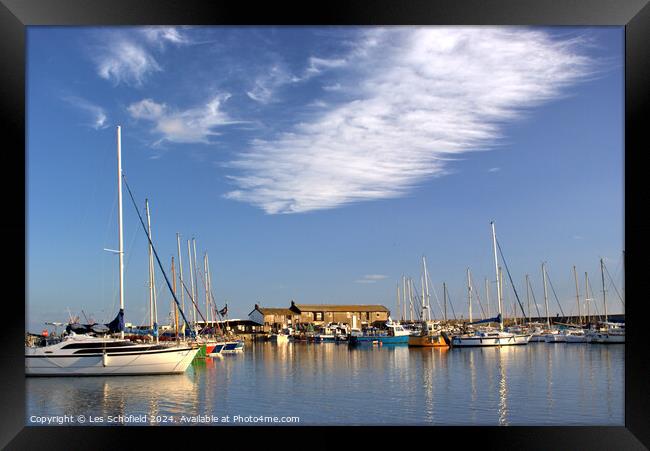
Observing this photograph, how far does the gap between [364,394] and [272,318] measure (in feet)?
110

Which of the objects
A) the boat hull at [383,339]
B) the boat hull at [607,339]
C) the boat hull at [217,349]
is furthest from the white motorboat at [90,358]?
the boat hull at [607,339]

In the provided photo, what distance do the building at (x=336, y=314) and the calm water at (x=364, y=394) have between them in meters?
27.5

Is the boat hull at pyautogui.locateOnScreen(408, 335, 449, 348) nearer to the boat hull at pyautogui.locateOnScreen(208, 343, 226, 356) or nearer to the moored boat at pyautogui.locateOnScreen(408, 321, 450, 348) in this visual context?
the moored boat at pyautogui.locateOnScreen(408, 321, 450, 348)

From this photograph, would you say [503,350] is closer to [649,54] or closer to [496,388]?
[496,388]

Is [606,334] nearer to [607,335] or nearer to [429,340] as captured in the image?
[607,335]

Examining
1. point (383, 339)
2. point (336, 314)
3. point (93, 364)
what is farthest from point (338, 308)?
point (93, 364)

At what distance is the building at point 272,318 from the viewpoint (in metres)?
44.8

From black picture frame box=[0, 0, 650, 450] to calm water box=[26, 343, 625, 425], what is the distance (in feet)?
9.44

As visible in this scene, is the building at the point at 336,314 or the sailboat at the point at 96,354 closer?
the sailboat at the point at 96,354

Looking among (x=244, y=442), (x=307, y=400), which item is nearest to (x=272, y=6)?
(x=244, y=442)

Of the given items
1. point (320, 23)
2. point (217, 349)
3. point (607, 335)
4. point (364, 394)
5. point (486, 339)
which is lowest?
point (607, 335)

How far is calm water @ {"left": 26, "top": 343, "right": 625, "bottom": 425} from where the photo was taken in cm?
956

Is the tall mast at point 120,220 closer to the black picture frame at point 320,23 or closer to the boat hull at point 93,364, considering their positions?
the boat hull at point 93,364

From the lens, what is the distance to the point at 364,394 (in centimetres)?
1200
